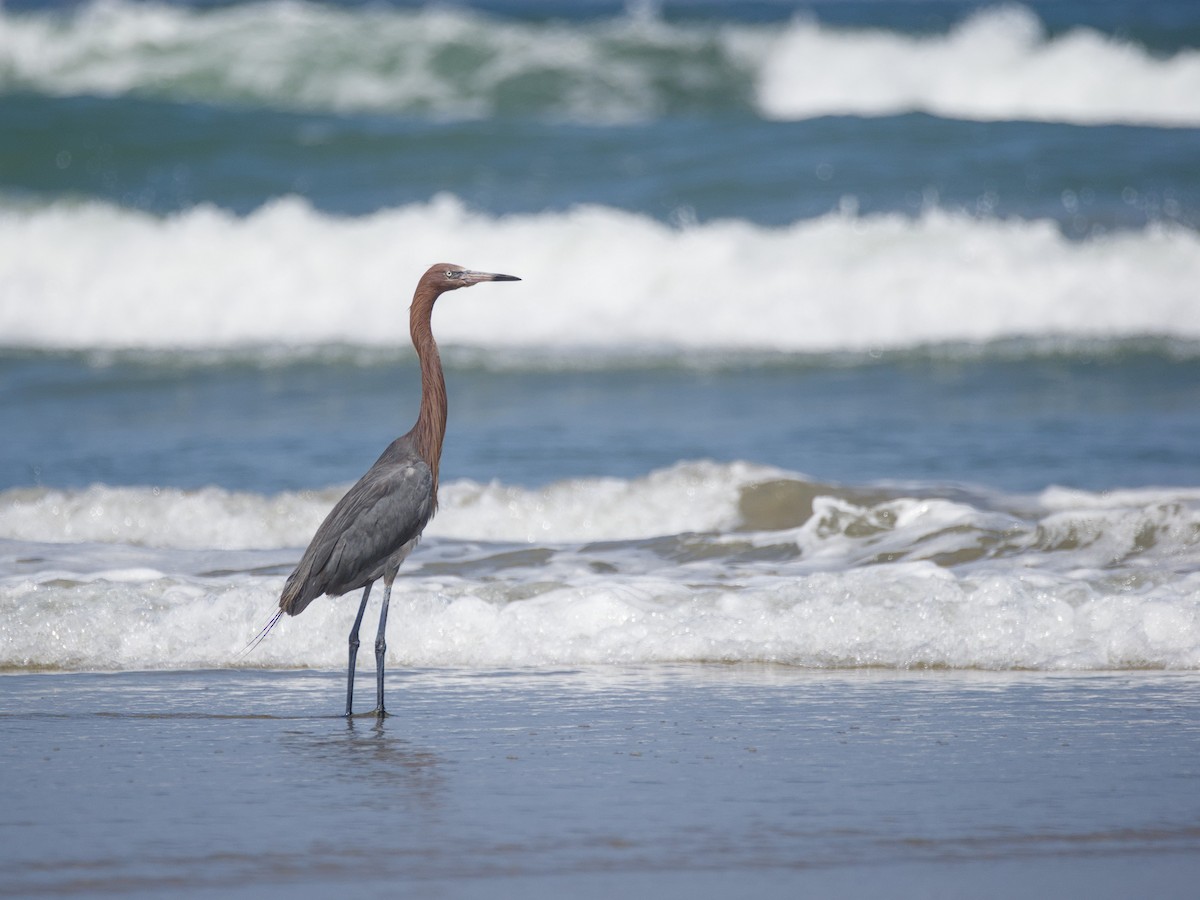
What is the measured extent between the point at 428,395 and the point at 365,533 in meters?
0.54

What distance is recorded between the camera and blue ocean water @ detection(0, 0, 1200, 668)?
5520 millimetres

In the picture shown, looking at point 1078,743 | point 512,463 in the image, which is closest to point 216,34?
point 512,463

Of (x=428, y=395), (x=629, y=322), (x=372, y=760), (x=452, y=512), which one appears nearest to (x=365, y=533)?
(x=428, y=395)

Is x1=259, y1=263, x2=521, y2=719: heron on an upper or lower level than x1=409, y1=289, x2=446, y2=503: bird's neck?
lower

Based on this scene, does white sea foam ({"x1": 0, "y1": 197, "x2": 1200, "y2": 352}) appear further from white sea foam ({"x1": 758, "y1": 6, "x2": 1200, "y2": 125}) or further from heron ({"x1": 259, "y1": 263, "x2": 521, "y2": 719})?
heron ({"x1": 259, "y1": 263, "x2": 521, "y2": 719})

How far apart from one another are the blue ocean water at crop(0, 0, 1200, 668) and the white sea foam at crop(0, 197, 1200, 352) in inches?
1.3

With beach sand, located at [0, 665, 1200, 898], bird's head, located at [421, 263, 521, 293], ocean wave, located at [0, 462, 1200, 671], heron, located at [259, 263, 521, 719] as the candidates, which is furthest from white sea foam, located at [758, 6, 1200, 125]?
beach sand, located at [0, 665, 1200, 898]

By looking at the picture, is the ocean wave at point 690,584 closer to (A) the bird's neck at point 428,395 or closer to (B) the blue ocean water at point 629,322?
(B) the blue ocean water at point 629,322

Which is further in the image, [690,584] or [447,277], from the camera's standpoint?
[690,584]

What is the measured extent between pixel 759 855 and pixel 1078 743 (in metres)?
1.21

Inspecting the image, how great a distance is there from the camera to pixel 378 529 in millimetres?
4520

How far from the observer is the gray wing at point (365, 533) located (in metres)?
4.47

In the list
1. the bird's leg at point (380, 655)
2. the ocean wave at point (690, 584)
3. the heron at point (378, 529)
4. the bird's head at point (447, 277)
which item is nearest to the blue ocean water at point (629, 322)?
the ocean wave at point (690, 584)

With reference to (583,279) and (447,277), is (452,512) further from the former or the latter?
(583,279)
